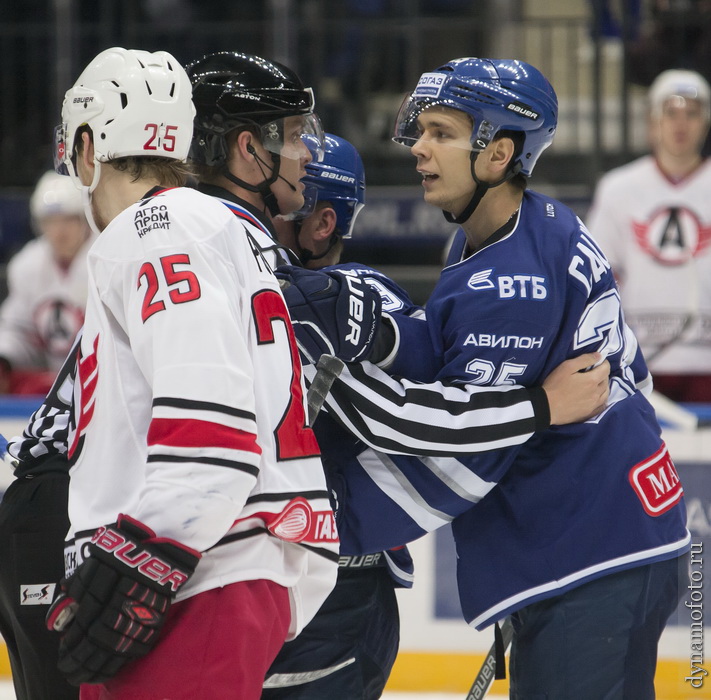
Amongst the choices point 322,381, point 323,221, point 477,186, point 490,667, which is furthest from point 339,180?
point 490,667

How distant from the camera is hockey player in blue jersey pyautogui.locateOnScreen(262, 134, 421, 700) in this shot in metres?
1.88

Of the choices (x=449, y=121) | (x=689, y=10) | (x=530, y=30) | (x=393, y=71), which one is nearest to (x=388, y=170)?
(x=393, y=71)

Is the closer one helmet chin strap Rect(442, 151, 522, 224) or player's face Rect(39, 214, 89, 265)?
helmet chin strap Rect(442, 151, 522, 224)

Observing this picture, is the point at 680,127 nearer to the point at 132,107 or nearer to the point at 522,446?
the point at 522,446

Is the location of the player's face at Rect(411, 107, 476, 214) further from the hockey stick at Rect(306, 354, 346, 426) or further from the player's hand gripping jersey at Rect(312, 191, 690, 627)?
the hockey stick at Rect(306, 354, 346, 426)

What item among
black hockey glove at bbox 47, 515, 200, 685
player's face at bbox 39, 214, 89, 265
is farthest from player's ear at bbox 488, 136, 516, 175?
player's face at bbox 39, 214, 89, 265

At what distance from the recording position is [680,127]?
4.65 metres

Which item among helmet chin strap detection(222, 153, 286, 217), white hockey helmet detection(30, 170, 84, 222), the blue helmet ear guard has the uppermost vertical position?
helmet chin strap detection(222, 153, 286, 217)

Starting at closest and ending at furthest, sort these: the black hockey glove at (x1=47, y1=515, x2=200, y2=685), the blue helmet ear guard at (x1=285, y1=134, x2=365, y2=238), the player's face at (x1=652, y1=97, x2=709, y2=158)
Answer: the black hockey glove at (x1=47, y1=515, x2=200, y2=685) < the blue helmet ear guard at (x1=285, y1=134, x2=365, y2=238) < the player's face at (x1=652, y1=97, x2=709, y2=158)

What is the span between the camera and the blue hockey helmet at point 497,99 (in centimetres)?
185

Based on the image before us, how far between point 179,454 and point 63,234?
397cm

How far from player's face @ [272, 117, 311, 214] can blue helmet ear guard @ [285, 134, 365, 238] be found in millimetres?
322

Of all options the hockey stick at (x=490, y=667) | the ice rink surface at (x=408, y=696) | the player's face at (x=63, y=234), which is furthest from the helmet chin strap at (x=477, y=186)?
the player's face at (x=63, y=234)

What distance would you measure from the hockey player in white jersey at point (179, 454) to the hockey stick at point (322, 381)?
0.77ft
